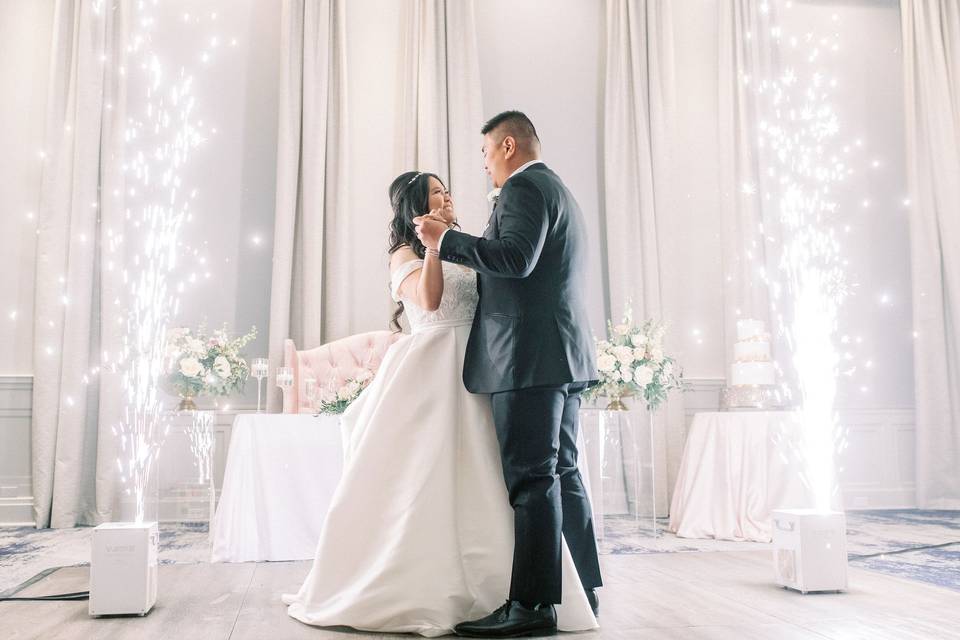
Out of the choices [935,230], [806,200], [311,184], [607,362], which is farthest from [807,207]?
[311,184]

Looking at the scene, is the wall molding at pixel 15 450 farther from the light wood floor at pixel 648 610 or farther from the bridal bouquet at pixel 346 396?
the bridal bouquet at pixel 346 396

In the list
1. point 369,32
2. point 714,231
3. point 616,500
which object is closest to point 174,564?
point 616,500

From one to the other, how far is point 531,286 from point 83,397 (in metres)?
4.15

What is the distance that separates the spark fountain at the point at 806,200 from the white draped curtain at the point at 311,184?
3.23 m

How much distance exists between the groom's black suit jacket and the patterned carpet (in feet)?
6.78

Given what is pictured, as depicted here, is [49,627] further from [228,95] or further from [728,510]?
[228,95]

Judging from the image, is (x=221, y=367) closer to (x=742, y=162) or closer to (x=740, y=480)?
(x=740, y=480)

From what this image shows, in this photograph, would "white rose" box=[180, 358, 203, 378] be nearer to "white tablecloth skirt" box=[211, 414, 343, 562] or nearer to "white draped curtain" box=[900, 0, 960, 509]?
"white tablecloth skirt" box=[211, 414, 343, 562]

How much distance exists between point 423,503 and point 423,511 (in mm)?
24

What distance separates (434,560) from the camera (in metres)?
2.47

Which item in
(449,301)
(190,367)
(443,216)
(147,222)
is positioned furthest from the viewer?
(147,222)

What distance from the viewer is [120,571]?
9.09 ft

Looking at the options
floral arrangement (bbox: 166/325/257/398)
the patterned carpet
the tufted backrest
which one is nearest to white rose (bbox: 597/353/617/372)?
the patterned carpet

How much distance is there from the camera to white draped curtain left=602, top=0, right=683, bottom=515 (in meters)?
6.23
